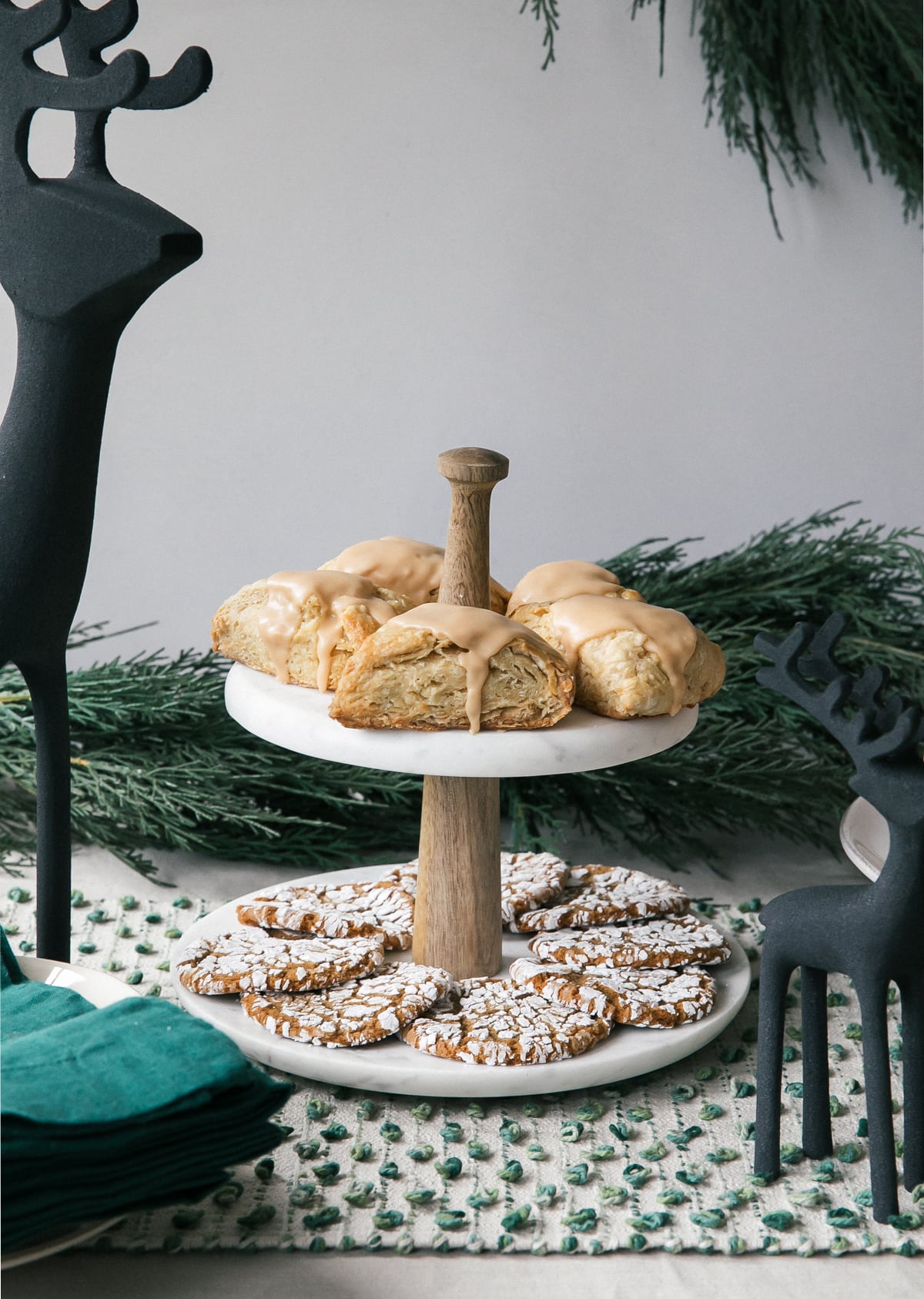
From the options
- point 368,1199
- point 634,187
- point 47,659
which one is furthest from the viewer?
point 634,187

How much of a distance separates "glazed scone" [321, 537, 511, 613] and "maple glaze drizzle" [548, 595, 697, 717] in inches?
5.1

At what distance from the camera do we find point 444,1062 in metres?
1.18

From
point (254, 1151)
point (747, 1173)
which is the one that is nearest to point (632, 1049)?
point (747, 1173)

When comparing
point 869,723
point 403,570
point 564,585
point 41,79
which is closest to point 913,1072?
point 869,723

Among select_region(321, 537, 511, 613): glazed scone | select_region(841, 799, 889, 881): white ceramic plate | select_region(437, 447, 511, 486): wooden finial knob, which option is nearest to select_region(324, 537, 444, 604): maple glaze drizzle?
select_region(321, 537, 511, 613): glazed scone

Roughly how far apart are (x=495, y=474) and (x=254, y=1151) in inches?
23.7

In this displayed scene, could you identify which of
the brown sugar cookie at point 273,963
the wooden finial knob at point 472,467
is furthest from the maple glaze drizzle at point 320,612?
the brown sugar cookie at point 273,963

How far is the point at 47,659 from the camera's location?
1.16 meters

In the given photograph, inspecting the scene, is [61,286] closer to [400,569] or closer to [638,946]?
[400,569]

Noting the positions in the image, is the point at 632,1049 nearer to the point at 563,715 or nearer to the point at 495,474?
the point at 563,715

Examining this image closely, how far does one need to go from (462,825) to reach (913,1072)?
18.0 inches

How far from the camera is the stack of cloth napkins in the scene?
33.3 inches

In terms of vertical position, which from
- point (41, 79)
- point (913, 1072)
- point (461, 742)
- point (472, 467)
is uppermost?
point (41, 79)

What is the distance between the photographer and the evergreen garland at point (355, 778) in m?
1.73
